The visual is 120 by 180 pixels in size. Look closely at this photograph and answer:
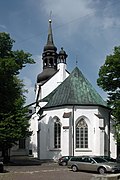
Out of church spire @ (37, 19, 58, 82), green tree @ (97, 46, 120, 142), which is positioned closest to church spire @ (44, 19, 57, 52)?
church spire @ (37, 19, 58, 82)

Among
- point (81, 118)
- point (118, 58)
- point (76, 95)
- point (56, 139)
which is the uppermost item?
point (118, 58)

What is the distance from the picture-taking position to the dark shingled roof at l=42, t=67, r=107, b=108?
3953cm

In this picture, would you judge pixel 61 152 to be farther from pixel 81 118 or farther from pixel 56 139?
pixel 81 118

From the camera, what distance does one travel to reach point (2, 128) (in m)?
29.8

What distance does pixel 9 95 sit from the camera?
31.6 m

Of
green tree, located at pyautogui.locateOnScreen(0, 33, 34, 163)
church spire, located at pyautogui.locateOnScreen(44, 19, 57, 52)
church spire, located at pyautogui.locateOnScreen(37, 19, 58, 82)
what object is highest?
church spire, located at pyautogui.locateOnScreen(44, 19, 57, 52)

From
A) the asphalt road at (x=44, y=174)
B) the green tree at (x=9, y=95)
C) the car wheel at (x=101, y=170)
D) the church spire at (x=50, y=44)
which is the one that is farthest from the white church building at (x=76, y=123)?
the church spire at (x=50, y=44)

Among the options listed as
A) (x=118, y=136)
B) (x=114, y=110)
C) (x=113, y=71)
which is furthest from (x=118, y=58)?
(x=118, y=136)

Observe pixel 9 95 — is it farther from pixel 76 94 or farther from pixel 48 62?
pixel 48 62

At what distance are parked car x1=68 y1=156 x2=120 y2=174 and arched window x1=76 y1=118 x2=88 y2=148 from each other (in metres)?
12.6

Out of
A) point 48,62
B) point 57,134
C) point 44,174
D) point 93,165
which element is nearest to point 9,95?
point 57,134

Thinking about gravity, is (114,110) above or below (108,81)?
below

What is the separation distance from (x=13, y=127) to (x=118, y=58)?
40.6 feet

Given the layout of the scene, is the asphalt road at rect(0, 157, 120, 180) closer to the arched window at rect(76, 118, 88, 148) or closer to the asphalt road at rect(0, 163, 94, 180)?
the asphalt road at rect(0, 163, 94, 180)
